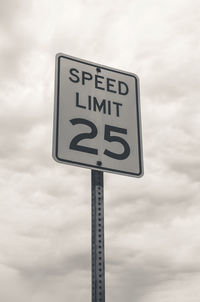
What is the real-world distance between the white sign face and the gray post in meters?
0.15

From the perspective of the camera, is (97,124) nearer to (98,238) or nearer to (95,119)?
(95,119)

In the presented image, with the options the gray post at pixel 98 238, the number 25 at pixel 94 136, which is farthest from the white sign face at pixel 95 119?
the gray post at pixel 98 238

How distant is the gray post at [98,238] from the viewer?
3.14 metres

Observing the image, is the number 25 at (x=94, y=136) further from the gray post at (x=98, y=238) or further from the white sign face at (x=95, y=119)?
the gray post at (x=98, y=238)

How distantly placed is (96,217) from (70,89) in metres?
1.22

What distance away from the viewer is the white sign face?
139 inches

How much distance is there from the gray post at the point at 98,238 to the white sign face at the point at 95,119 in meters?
0.15

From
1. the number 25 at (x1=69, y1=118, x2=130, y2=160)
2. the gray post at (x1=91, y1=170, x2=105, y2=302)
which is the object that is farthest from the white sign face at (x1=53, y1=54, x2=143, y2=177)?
the gray post at (x1=91, y1=170, x2=105, y2=302)

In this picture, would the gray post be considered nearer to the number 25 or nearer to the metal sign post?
the metal sign post

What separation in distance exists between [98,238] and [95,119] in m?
1.09

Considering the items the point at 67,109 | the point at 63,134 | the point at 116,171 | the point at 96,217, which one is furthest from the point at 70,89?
the point at 96,217

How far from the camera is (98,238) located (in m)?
3.27

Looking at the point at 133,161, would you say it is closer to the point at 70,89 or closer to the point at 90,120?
the point at 90,120

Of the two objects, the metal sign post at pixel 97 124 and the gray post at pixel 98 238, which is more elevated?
the metal sign post at pixel 97 124
